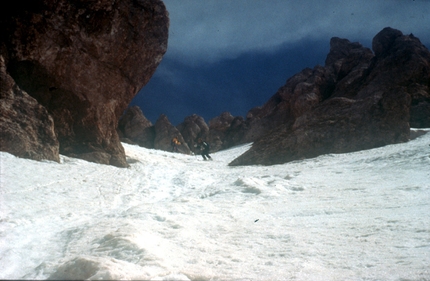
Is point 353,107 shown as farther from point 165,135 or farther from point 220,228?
point 165,135

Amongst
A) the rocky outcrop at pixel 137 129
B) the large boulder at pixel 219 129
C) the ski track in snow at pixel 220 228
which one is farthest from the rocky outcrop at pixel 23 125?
the large boulder at pixel 219 129

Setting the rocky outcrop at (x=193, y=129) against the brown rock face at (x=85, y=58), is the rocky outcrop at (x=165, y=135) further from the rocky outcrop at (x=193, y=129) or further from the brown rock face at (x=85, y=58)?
the brown rock face at (x=85, y=58)

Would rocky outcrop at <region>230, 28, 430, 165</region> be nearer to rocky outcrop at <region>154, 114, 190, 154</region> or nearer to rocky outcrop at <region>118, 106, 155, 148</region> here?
rocky outcrop at <region>154, 114, 190, 154</region>

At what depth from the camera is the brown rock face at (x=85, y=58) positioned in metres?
12.5

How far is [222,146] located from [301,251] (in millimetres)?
55568

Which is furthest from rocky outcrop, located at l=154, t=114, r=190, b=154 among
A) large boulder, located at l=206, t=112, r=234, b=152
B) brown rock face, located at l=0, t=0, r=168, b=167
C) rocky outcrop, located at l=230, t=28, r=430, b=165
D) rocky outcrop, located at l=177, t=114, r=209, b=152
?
brown rock face, located at l=0, t=0, r=168, b=167

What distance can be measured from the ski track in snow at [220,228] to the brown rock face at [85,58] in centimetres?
429

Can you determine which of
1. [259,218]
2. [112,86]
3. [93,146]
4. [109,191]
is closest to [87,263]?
[259,218]

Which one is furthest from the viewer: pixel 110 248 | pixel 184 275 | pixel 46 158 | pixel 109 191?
pixel 46 158

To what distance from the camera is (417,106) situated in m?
27.2

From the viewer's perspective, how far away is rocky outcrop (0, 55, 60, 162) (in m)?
10.4

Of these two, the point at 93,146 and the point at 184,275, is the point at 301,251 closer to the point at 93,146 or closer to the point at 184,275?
the point at 184,275

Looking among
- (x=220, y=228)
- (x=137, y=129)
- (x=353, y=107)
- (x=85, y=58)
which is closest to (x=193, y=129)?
(x=137, y=129)

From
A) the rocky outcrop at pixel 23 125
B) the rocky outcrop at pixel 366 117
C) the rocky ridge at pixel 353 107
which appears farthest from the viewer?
the rocky ridge at pixel 353 107
